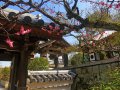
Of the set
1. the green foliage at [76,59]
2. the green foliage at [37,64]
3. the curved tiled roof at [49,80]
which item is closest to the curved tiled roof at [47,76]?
the curved tiled roof at [49,80]

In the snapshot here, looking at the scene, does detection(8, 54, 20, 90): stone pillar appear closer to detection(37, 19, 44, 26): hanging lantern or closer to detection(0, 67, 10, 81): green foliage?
detection(37, 19, 44, 26): hanging lantern

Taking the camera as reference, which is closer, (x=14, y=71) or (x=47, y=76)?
(x=14, y=71)

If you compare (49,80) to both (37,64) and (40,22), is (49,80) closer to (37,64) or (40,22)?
(40,22)

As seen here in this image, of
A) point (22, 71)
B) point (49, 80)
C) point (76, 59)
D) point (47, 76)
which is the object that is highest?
point (76, 59)

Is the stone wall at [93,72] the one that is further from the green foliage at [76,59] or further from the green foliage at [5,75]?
the green foliage at [76,59]

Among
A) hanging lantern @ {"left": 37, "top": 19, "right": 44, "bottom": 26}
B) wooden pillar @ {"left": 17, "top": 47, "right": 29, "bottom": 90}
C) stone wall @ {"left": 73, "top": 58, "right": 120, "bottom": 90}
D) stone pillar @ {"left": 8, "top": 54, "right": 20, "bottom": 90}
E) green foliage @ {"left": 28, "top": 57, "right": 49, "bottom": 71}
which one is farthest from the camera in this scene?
green foliage @ {"left": 28, "top": 57, "right": 49, "bottom": 71}

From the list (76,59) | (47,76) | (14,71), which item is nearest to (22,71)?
(14,71)

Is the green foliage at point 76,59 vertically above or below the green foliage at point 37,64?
above

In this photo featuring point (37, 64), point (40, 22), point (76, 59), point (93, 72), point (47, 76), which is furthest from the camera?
point (76, 59)

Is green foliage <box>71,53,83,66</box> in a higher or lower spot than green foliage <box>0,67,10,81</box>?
higher

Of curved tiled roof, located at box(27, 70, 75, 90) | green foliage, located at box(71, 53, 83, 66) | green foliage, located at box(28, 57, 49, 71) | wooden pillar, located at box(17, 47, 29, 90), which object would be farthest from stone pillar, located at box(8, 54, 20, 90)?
green foliage, located at box(71, 53, 83, 66)

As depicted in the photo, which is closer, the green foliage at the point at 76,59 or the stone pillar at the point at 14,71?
the stone pillar at the point at 14,71

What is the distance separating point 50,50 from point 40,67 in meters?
10.5

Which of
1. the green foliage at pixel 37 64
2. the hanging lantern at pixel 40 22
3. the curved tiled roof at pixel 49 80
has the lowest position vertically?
the curved tiled roof at pixel 49 80
